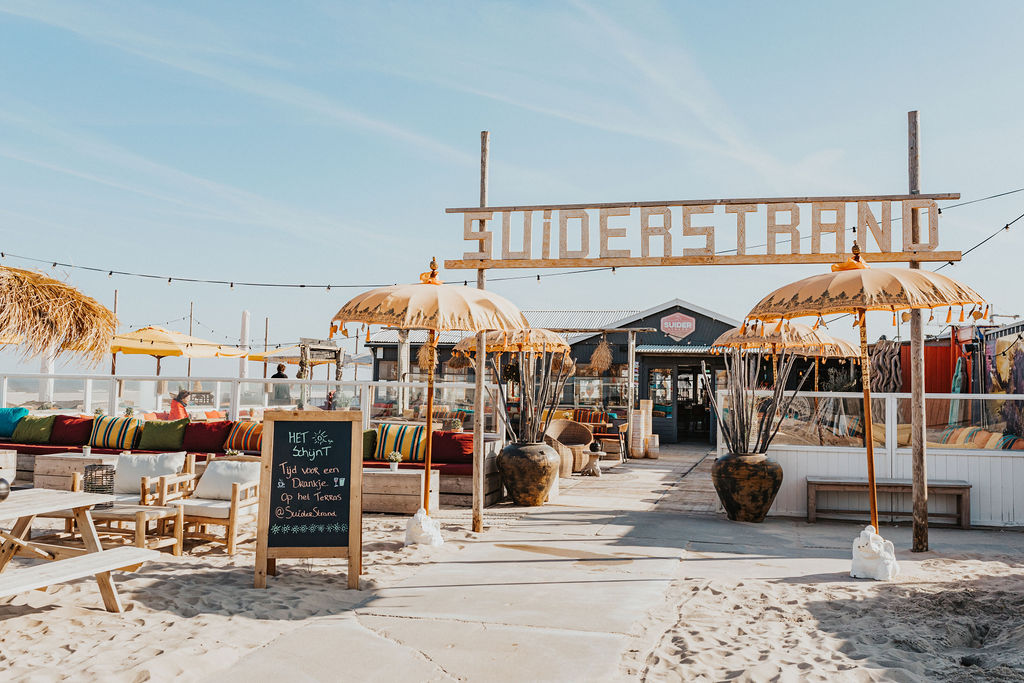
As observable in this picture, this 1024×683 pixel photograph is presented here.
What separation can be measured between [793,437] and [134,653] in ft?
23.6

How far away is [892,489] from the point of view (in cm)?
792

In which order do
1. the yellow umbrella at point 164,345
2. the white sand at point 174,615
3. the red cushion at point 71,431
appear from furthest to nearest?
1. the yellow umbrella at point 164,345
2. the red cushion at point 71,431
3. the white sand at point 174,615

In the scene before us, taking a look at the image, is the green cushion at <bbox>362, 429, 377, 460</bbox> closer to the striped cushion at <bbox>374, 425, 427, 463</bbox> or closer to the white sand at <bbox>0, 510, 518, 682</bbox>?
the striped cushion at <bbox>374, 425, 427, 463</bbox>

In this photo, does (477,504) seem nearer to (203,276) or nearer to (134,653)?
A: (134,653)

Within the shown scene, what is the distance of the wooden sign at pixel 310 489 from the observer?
5160 mm

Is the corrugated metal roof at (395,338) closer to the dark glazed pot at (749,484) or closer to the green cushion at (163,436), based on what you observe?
the green cushion at (163,436)

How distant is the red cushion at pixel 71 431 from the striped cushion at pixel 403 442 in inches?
184

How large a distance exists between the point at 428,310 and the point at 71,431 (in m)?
7.69

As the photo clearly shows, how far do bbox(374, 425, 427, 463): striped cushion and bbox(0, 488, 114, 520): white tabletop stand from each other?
4033mm

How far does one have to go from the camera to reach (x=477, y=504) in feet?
23.5

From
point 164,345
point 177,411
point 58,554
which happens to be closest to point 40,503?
point 58,554

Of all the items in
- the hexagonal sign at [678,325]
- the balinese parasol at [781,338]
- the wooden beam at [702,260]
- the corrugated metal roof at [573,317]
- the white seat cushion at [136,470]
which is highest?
the corrugated metal roof at [573,317]

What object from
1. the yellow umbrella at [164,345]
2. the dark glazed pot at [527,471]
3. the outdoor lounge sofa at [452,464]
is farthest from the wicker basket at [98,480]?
the yellow umbrella at [164,345]

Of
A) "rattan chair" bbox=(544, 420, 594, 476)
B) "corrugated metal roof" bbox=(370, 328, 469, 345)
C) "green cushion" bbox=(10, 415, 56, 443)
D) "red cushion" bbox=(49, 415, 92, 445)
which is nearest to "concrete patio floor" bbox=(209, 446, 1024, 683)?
"rattan chair" bbox=(544, 420, 594, 476)
